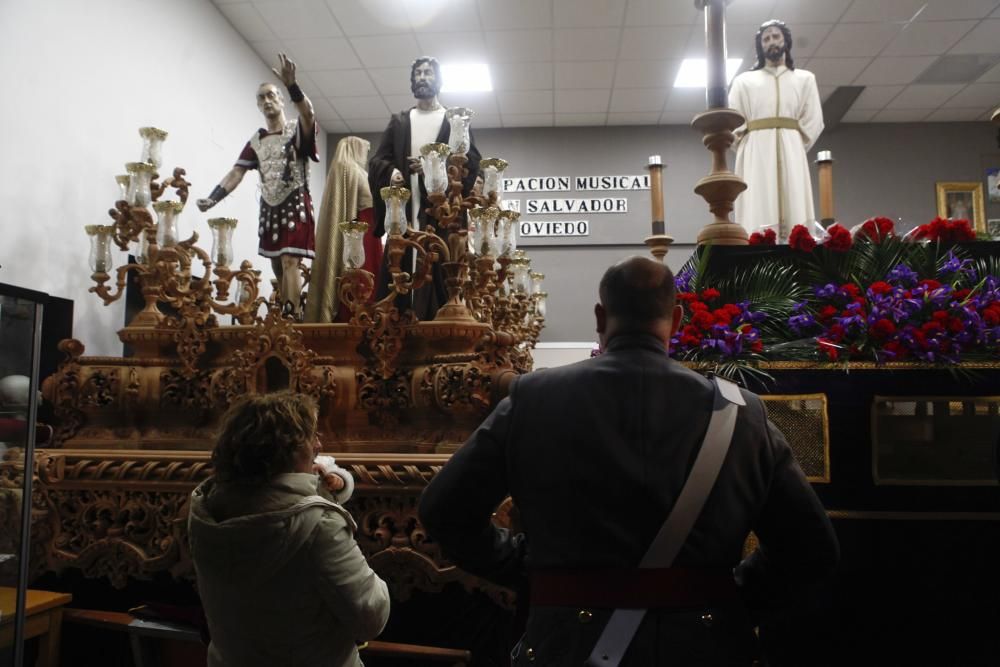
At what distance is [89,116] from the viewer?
456cm

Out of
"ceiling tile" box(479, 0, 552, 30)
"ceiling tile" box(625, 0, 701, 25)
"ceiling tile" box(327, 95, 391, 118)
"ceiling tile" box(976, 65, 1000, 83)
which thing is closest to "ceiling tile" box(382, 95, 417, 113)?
"ceiling tile" box(327, 95, 391, 118)

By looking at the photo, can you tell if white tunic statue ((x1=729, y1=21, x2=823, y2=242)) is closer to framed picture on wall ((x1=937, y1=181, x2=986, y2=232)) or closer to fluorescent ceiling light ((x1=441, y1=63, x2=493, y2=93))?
fluorescent ceiling light ((x1=441, y1=63, x2=493, y2=93))

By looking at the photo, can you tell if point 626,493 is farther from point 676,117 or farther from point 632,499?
point 676,117

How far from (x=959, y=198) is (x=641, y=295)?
863 centimetres

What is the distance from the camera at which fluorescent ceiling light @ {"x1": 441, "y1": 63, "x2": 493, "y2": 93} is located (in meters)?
7.29

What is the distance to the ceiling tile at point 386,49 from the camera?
22.0 ft

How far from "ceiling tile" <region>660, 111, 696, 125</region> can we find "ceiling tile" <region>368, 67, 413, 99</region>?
112 inches

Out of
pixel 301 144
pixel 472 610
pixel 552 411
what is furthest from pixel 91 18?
pixel 552 411

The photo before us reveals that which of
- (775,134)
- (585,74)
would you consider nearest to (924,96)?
(585,74)

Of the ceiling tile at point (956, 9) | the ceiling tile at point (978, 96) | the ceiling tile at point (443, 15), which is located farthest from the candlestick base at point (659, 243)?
the ceiling tile at point (978, 96)

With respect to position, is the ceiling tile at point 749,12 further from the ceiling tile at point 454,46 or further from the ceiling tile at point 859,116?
the ceiling tile at point 859,116

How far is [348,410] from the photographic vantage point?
10.4ft

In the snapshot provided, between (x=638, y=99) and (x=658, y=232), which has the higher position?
(x=638, y=99)

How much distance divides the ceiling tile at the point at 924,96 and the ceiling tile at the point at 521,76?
147 inches
